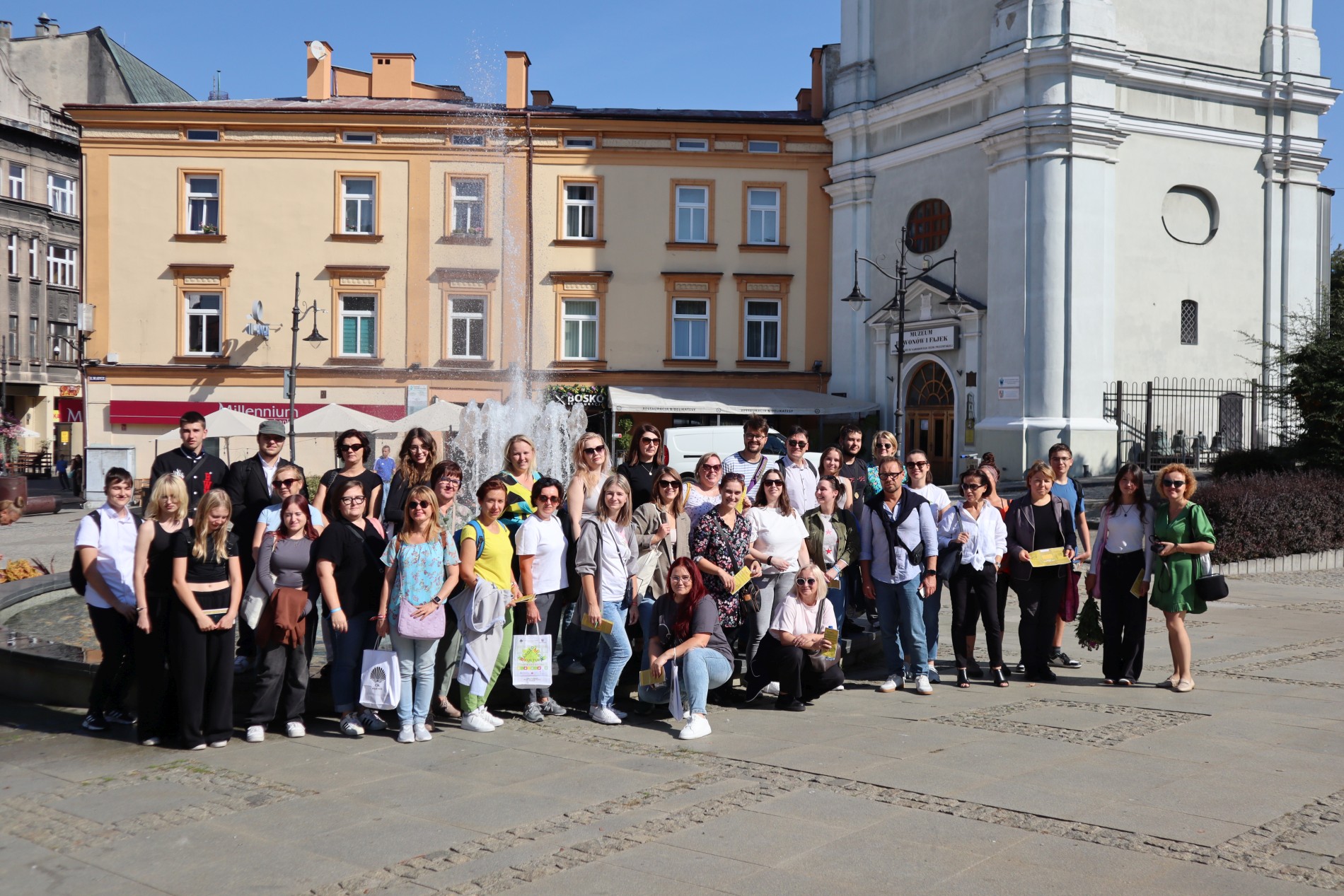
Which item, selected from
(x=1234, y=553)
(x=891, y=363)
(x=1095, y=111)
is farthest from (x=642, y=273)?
(x=1234, y=553)

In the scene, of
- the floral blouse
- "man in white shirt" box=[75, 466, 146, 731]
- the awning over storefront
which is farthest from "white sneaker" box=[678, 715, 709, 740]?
the awning over storefront

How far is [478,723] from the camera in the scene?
7.73m

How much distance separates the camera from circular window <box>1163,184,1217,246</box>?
103 feet

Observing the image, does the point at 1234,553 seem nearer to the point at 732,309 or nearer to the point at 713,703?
the point at 713,703

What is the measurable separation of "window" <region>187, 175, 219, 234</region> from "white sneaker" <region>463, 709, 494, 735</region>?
3196 centimetres

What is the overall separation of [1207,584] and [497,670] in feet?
17.5

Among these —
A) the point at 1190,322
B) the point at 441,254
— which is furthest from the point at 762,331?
the point at 1190,322

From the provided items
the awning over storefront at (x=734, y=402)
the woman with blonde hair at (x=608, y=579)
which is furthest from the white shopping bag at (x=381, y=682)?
the awning over storefront at (x=734, y=402)

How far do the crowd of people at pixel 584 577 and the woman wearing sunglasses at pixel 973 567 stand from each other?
17mm

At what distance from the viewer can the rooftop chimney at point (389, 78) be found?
130ft

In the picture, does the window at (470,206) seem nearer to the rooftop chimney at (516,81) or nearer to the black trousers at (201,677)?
the rooftop chimney at (516,81)

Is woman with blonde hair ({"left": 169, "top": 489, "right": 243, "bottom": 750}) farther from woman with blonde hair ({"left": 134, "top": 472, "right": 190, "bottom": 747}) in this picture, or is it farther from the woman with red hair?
the woman with red hair

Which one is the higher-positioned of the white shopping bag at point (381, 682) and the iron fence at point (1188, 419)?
the iron fence at point (1188, 419)

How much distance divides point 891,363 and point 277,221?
739 inches
